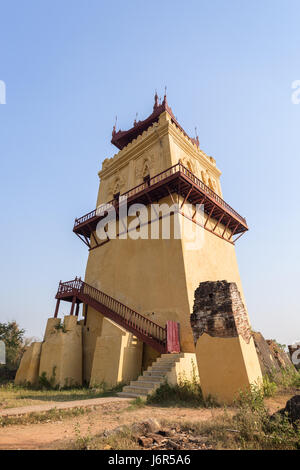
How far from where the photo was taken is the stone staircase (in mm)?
8000

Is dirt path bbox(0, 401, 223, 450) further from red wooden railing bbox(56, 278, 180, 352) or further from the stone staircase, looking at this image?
red wooden railing bbox(56, 278, 180, 352)

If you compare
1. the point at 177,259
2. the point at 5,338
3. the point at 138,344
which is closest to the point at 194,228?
the point at 177,259

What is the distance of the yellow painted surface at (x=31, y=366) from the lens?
13055mm

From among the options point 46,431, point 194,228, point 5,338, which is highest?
point 194,228

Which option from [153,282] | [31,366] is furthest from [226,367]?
[31,366]

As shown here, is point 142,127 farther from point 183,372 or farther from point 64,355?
point 183,372

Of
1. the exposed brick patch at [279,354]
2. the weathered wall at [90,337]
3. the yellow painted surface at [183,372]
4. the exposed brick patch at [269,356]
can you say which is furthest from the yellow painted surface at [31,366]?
the exposed brick patch at [279,354]

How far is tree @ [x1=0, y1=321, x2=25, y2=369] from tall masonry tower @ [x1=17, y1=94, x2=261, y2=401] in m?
8.05

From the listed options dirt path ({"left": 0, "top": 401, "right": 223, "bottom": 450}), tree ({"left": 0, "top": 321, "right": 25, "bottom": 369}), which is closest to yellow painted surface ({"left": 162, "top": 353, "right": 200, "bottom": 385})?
dirt path ({"left": 0, "top": 401, "right": 223, "bottom": 450})

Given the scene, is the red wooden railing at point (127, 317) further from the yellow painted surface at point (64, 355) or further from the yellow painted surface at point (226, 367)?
the yellow painted surface at point (226, 367)

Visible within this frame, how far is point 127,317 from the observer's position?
41.1ft

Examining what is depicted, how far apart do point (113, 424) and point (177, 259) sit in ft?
26.8
